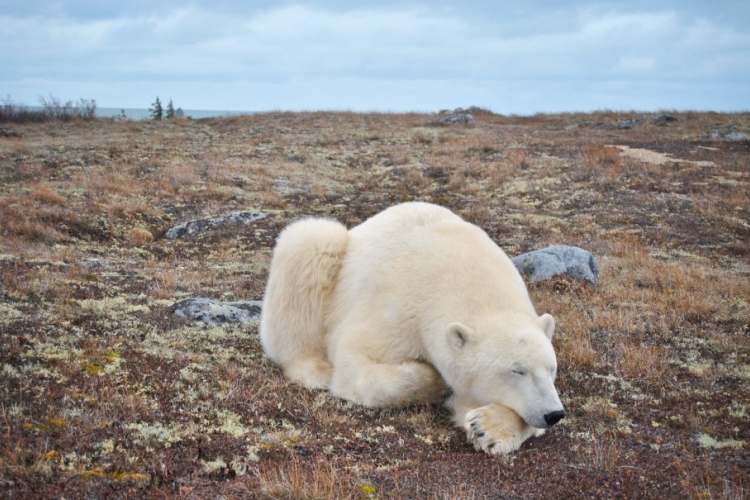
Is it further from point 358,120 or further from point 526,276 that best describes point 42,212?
point 358,120

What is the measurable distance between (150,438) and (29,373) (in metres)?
1.70

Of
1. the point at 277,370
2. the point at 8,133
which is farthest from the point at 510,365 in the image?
the point at 8,133

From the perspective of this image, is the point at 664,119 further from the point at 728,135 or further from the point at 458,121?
the point at 458,121

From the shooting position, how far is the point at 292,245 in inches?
281

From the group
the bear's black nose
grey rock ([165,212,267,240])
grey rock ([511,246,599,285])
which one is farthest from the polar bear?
grey rock ([165,212,267,240])

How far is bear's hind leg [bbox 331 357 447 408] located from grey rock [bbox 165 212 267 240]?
10.6m

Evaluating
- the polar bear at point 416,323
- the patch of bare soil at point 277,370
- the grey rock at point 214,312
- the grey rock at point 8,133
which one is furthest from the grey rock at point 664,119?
the polar bear at point 416,323

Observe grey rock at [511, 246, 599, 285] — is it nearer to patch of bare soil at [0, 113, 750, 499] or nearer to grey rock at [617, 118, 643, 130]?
patch of bare soil at [0, 113, 750, 499]

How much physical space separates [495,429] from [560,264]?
6.59 m

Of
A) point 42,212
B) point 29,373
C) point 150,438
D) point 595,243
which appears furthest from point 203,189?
point 150,438

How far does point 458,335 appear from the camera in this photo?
522 cm

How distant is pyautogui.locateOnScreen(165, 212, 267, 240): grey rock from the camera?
15633mm

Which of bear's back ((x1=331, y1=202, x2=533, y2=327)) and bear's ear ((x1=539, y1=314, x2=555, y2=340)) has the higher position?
bear's back ((x1=331, y1=202, x2=533, y2=327))

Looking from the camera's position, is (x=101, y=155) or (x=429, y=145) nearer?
(x=101, y=155)
